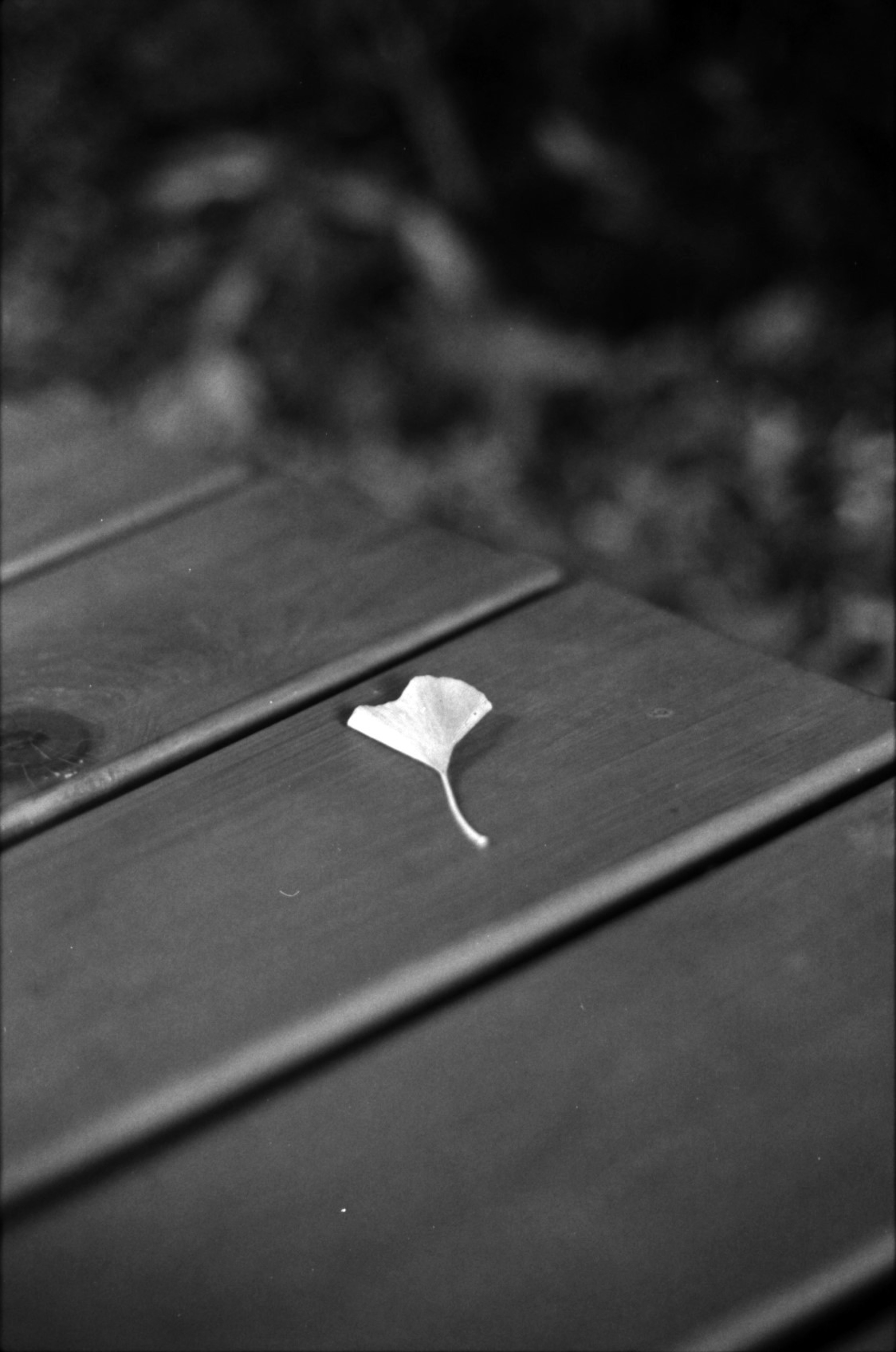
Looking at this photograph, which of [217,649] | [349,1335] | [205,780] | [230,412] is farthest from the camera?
[230,412]

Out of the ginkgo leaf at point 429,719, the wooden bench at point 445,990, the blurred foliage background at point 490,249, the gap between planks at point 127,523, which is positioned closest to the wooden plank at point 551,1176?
the wooden bench at point 445,990

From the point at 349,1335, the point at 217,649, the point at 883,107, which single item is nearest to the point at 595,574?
the point at 217,649

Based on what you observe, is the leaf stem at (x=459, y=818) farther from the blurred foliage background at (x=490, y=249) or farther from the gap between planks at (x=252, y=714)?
the blurred foliage background at (x=490, y=249)

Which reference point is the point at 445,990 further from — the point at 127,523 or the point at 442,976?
the point at 127,523

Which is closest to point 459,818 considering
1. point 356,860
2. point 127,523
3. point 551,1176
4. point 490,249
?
point 356,860

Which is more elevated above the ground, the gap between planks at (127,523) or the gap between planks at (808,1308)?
the gap between planks at (127,523)

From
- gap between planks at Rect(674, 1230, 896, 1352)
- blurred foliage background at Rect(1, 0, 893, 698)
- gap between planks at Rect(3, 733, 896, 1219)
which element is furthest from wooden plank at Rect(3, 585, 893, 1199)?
blurred foliage background at Rect(1, 0, 893, 698)

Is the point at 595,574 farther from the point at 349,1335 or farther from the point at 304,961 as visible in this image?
the point at 349,1335
